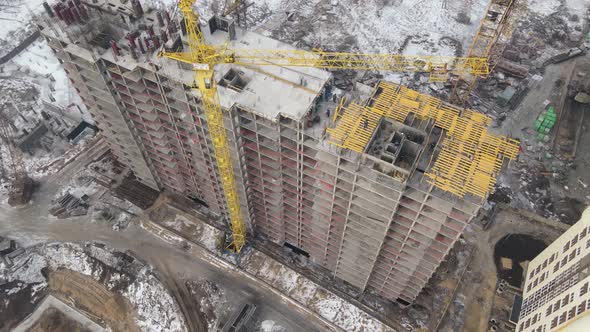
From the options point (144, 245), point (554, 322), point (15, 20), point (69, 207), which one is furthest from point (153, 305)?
point (15, 20)

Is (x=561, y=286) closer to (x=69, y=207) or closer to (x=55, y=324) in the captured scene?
(x=55, y=324)

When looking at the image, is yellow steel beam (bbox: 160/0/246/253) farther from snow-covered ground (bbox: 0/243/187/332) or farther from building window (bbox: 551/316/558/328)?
building window (bbox: 551/316/558/328)

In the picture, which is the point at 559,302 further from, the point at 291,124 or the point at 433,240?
the point at 291,124

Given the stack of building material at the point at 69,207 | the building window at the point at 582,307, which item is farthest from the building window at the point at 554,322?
the stack of building material at the point at 69,207

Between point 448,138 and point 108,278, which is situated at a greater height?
point 448,138

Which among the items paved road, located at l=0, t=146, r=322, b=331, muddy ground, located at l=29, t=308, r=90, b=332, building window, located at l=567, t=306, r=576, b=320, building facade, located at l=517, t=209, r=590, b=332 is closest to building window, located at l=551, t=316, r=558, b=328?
building facade, located at l=517, t=209, r=590, b=332

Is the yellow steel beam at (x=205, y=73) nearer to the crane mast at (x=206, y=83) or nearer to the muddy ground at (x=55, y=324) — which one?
the crane mast at (x=206, y=83)

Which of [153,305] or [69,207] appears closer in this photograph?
[153,305]
